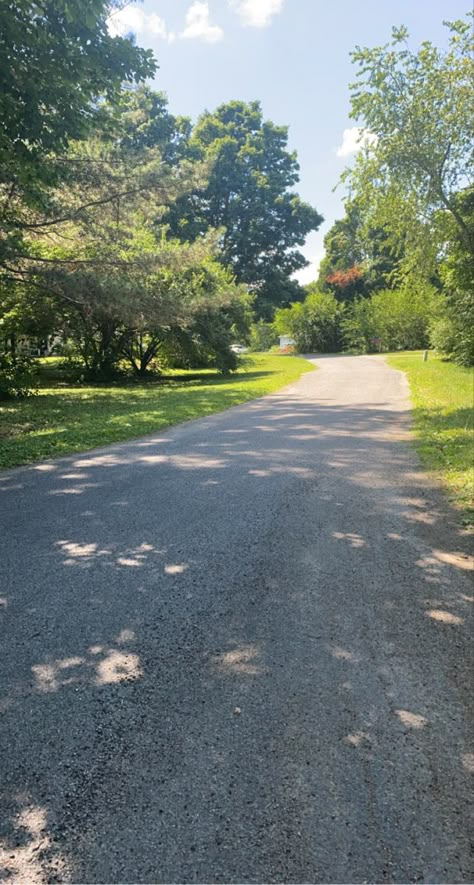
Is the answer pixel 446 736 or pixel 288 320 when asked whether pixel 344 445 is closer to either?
pixel 446 736

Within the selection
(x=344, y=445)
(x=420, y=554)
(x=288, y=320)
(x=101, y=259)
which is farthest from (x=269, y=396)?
(x=288, y=320)

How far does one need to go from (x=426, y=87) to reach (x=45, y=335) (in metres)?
14.5

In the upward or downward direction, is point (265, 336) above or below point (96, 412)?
above

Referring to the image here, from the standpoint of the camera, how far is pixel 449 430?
361 inches

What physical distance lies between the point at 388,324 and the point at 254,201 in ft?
66.8

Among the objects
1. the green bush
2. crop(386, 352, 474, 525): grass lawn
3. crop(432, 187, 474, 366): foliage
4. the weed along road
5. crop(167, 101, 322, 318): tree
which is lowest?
the weed along road

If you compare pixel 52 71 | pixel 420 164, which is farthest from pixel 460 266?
pixel 52 71

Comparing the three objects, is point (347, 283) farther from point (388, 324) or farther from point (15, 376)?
point (15, 376)

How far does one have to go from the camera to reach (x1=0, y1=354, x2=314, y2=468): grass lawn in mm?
8617

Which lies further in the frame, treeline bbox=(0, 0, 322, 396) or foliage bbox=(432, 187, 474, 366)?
foliage bbox=(432, 187, 474, 366)

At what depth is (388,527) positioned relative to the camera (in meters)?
4.77

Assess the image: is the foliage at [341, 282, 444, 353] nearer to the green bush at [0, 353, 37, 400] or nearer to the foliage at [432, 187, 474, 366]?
the foliage at [432, 187, 474, 366]

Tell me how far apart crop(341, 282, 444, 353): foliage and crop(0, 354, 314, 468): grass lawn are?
20385 millimetres

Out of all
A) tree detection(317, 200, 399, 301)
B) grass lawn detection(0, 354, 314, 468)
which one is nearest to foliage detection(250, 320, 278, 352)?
tree detection(317, 200, 399, 301)
